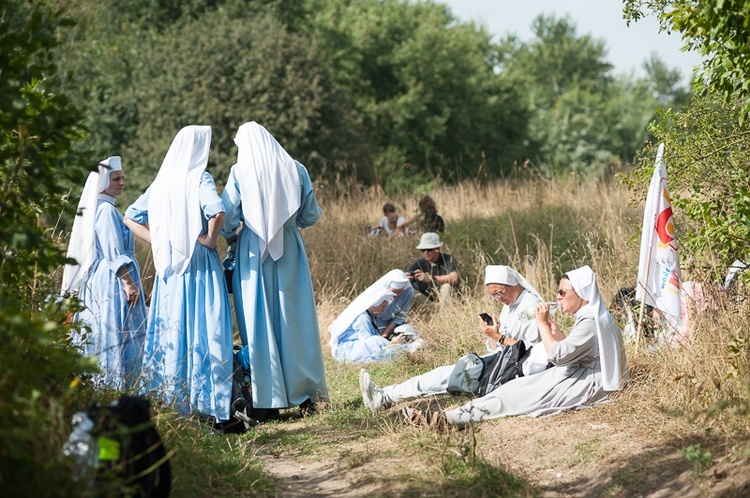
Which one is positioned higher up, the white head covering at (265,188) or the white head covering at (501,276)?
the white head covering at (265,188)

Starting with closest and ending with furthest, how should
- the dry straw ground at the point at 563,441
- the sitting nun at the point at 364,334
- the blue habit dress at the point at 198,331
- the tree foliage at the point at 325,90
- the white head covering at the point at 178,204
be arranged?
the dry straw ground at the point at 563,441
the blue habit dress at the point at 198,331
the white head covering at the point at 178,204
the sitting nun at the point at 364,334
the tree foliage at the point at 325,90

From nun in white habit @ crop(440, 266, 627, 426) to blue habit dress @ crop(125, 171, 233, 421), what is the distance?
1325 millimetres

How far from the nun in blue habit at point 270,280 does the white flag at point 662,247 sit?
2489 millimetres

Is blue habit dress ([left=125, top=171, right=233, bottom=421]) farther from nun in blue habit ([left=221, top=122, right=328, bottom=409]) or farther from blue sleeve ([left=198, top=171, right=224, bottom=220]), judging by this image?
nun in blue habit ([left=221, top=122, right=328, bottom=409])

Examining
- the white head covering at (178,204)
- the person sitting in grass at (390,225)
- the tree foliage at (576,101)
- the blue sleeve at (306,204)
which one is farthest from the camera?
the tree foliage at (576,101)

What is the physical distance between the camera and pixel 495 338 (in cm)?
719

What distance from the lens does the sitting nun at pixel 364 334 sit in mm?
9742

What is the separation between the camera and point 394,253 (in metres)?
13.0

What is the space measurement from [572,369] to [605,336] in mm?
466

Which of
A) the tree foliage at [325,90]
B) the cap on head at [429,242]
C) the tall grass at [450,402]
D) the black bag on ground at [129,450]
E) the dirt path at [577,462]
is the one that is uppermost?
the tree foliage at [325,90]

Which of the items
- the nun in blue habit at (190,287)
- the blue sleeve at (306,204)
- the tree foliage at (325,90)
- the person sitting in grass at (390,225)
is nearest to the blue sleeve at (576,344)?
the blue sleeve at (306,204)

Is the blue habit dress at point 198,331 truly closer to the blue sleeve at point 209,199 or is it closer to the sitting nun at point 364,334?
the blue sleeve at point 209,199

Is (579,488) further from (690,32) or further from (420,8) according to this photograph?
(420,8)

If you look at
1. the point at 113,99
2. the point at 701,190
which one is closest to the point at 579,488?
the point at 701,190
